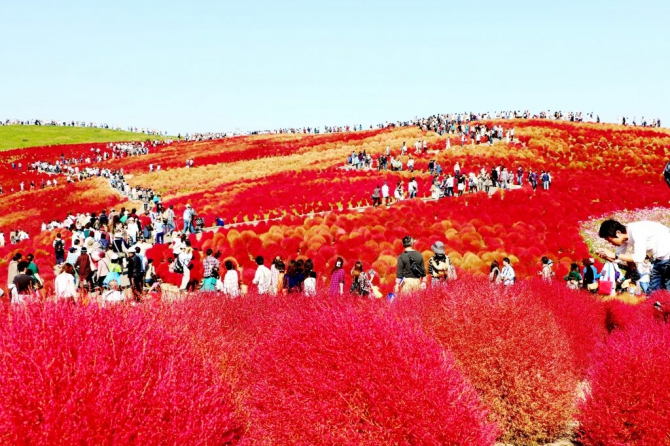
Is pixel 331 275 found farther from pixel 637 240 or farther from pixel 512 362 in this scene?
pixel 637 240

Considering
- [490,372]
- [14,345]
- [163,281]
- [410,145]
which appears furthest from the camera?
[410,145]

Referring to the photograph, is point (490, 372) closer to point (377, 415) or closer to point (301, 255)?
point (377, 415)

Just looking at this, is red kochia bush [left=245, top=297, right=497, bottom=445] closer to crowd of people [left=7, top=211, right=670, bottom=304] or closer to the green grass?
crowd of people [left=7, top=211, right=670, bottom=304]

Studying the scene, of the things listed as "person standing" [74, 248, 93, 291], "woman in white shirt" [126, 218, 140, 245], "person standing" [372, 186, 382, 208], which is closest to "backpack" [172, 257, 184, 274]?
"person standing" [74, 248, 93, 291]

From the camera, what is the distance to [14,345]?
4168 millimetres

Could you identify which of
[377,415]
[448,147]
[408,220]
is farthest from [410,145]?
[377,415]

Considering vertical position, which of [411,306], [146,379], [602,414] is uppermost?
[146,379]

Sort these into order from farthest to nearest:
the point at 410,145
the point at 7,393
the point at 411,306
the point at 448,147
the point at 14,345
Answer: the point at 410,145, the point at 448,147, the point at 411,306, the point at 14,345, the point at 7,393

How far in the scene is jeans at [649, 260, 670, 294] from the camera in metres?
6.84

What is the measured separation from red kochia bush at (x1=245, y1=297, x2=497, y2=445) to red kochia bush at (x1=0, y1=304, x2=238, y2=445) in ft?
2.39

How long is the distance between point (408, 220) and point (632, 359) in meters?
17.8

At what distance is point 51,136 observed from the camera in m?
112

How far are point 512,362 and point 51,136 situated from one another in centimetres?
12051

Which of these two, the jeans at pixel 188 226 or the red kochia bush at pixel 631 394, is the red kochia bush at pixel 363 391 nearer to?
the red kochia bush at pixel 631 394
